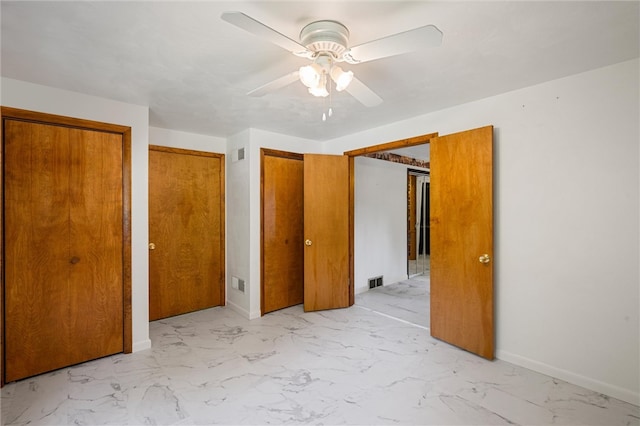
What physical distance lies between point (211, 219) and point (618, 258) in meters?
4.07

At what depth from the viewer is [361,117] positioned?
323 cm

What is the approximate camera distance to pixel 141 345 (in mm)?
2834

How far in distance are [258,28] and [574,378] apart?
315 cm

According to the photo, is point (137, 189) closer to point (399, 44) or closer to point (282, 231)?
point (282, 231)


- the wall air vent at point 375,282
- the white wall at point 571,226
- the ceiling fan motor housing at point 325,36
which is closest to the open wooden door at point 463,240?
the white wall at point 571,226

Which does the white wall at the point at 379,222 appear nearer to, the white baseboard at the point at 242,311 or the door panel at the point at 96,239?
the white baseboard at the point at 242,311

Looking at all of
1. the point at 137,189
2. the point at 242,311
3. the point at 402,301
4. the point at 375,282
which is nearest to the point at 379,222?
the point at 375,282

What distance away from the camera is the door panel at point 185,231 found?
11.9 feet

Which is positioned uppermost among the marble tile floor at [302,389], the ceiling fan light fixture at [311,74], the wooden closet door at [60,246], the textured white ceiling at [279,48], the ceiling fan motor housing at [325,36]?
the textured white ceiling at [279,48]

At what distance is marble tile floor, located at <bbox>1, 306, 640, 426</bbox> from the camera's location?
1.91 meters

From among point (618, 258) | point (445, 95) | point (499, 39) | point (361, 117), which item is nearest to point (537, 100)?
point (445, 95)

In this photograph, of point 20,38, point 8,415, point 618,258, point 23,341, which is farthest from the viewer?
point 23,341

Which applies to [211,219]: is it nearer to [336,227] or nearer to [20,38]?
[336,227]

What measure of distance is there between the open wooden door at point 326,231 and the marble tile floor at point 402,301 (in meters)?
0.49
